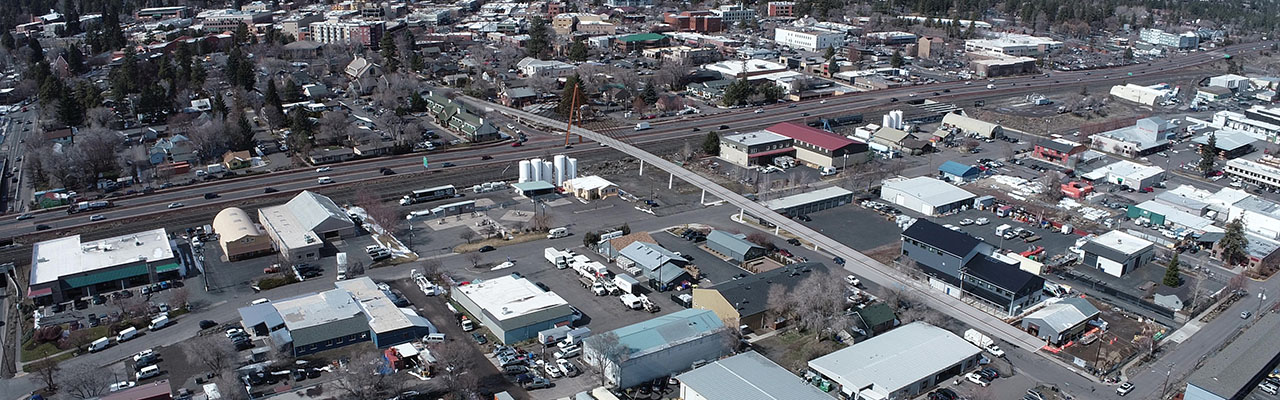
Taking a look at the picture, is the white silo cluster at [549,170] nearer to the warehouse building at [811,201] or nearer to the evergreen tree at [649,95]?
the warehouse building at [811,201]

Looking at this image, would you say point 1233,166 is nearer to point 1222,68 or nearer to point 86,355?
point 1222,68

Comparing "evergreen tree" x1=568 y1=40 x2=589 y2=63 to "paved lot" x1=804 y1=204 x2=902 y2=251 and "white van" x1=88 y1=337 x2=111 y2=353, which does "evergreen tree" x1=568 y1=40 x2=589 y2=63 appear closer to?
"paved lot" x1=804 y1=204 x2=902 y2=251

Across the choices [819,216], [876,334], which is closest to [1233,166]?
[819,216]

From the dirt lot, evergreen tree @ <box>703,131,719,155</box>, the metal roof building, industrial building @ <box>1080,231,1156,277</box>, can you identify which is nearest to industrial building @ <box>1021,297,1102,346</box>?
the dirt lot

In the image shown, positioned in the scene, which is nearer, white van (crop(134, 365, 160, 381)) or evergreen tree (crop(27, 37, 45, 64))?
white van (crop(134, 365, 160, 381))

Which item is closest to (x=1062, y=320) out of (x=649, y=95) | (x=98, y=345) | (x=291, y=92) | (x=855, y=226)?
(x=855, y=226)
